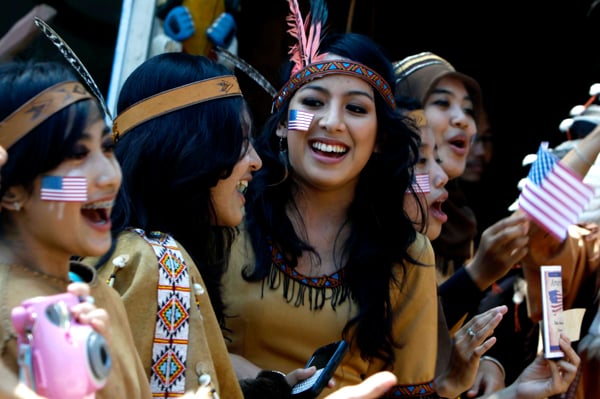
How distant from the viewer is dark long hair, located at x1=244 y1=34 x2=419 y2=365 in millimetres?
3076

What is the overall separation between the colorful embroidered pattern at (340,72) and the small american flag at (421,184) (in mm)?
378

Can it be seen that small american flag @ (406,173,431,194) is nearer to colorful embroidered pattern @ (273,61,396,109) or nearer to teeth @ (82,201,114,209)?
colorful embroidered pattern @ (273,61,396,109)

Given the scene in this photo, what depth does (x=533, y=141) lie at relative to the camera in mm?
6742

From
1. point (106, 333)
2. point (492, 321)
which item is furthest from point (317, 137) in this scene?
point (106, 333)

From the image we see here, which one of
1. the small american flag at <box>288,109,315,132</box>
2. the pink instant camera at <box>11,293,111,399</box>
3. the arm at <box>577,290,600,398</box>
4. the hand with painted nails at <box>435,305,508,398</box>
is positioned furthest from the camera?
the arm at <box>577,290,600,398</box>

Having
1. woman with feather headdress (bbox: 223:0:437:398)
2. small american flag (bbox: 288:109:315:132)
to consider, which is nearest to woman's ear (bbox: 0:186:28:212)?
woman with feather headdress (bbox: 223:0:437:398)

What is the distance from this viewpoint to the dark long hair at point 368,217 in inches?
121

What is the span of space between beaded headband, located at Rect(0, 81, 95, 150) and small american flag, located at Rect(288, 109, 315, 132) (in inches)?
48.0

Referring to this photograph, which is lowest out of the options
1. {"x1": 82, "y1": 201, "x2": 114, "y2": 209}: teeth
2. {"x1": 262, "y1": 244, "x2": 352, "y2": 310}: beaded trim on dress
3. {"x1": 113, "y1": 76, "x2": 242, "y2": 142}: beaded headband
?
{"x1": 262, "y1": 244, "x2": 352, "y2": 310}: beaded trim on dress

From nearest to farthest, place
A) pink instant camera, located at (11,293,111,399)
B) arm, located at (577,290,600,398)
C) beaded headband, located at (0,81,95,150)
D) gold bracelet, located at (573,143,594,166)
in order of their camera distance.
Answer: pink instant camera, located at (11,293,111,399) < beaded headband, located at (0,81,95,150) < arm, located at (577,290,600,398) < gold bracelet, located at (573,143,594,166)

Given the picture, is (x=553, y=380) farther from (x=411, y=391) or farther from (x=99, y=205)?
(x=99, y=205)

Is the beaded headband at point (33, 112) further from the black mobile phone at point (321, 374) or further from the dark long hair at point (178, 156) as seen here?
the black mobile phone at point (321, 374)

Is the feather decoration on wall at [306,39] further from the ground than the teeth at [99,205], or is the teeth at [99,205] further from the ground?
the feather decoration on wall at [306,39]

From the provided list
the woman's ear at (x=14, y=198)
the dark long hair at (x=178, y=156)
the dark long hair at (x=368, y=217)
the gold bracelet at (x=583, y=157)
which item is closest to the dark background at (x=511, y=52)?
the gold bracelet at (x=583, y=157)
